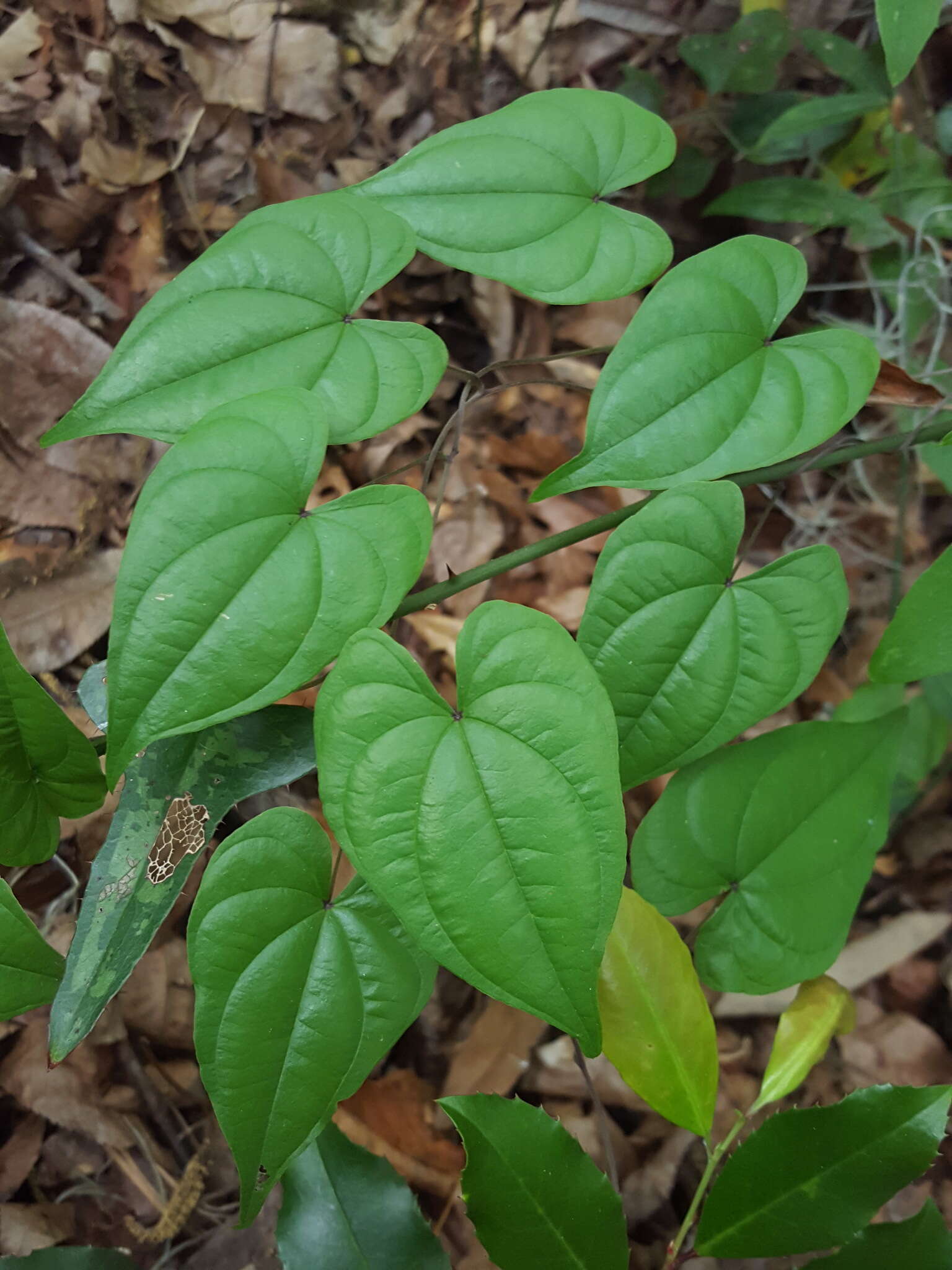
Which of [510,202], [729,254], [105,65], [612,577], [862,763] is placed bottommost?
[862,763]

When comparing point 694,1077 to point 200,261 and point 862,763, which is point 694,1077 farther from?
point 200,261

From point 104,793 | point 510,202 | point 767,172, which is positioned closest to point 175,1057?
point 104,793

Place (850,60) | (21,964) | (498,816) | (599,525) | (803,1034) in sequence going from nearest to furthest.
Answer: (498,816)
(21,964)
(599,525)
(803,1034)
(850,60)

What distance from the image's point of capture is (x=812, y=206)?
129 cm

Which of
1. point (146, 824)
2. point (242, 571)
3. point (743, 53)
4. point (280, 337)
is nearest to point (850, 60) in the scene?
point (743, 53)

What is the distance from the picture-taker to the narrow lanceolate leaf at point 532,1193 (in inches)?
27.0

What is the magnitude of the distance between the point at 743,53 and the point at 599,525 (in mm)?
952

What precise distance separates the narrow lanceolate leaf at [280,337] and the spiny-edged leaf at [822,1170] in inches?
27.8

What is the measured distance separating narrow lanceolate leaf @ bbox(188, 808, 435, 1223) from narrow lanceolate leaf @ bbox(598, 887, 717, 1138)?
0.22 metres

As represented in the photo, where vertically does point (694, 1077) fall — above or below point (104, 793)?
below

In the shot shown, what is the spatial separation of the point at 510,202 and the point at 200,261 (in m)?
0.27

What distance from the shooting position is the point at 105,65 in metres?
1.22

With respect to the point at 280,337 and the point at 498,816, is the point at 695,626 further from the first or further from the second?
the point at 280,337

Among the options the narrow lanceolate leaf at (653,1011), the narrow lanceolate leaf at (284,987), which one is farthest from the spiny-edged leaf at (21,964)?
the narrow lanceolate leaf at (653,1011)
